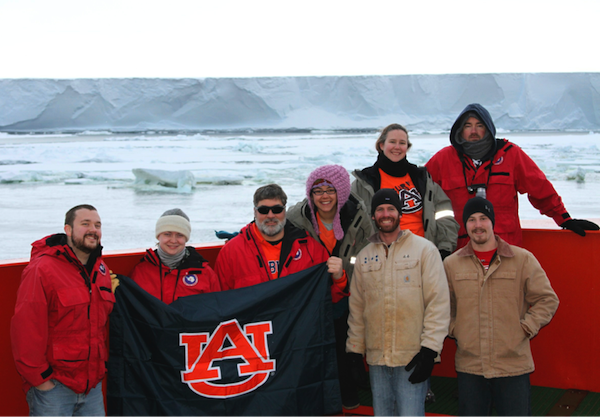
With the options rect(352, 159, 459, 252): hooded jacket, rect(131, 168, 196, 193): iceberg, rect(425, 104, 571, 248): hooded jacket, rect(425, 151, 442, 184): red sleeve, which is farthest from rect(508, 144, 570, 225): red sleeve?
rect(131, 168, 196, 193): iceberg

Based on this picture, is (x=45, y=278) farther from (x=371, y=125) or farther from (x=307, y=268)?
(x=371, y=125)

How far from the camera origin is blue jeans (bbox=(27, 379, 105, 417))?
1942mm

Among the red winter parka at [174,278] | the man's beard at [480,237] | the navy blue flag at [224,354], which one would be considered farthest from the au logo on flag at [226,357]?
the man's beard at [480,237]

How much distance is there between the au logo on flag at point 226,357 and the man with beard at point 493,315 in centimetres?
88

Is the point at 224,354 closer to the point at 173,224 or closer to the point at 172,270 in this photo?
the point at 172,270

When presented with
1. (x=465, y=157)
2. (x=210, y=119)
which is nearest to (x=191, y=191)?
(x=210, y=119)

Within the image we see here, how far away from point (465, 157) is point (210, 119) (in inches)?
789

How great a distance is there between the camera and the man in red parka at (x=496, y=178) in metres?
2.77

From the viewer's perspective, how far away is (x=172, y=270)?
2.32 m

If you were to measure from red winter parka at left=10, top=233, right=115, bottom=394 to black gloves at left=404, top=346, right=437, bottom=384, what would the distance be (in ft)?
4.27

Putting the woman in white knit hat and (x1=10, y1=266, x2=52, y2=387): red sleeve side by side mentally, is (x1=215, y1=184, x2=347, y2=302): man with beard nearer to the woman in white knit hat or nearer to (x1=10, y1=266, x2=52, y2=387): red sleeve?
the woman in white knit hat

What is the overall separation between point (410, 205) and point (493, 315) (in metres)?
0.72

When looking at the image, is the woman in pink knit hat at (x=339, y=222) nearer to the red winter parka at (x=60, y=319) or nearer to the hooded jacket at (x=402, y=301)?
the hooded jacket at (x=402, y=301)

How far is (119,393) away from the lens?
Result: 85.4 inches
